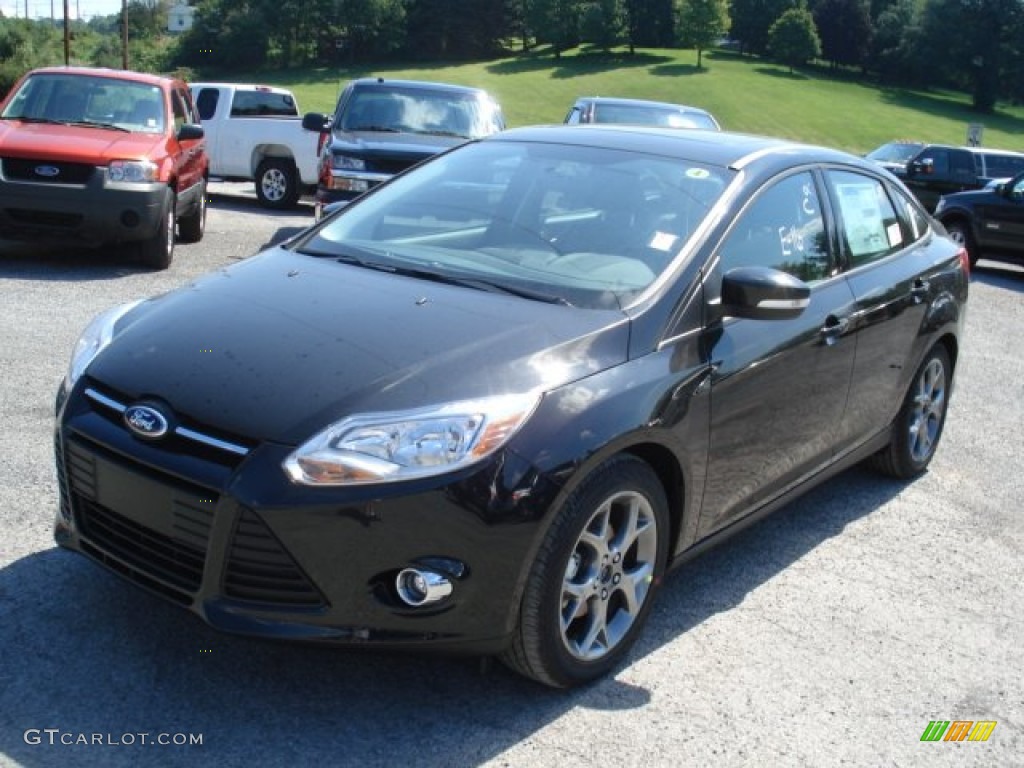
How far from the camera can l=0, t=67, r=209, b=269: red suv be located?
980cm

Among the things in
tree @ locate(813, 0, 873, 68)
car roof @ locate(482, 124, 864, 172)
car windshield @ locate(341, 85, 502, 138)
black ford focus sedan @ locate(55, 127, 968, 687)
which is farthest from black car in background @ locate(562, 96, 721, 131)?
tree @ locate(813, 0, 873, 68)

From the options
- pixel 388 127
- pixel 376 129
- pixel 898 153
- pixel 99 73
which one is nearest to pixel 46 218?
pixel 99 73

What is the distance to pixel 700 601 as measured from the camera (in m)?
4.22

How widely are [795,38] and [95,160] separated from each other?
10834cm

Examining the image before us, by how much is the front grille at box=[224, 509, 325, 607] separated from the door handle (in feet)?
7.95

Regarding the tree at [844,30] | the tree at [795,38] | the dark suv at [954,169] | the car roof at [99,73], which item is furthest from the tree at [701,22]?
the car roof at [99,73]

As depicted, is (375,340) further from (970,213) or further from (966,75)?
(966,75)

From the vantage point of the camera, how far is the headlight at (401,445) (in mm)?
2973

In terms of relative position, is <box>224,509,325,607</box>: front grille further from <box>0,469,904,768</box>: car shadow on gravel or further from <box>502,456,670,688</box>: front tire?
<box>502,456,670,688</box>: front tire

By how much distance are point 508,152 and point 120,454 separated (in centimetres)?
223

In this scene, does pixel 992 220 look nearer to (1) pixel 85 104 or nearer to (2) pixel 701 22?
(1) pixel 85 104

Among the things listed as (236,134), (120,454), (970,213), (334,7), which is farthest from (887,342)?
(334,7)

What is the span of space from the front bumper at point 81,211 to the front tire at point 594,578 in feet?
25.0

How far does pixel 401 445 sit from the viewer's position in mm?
Answer: 3027
